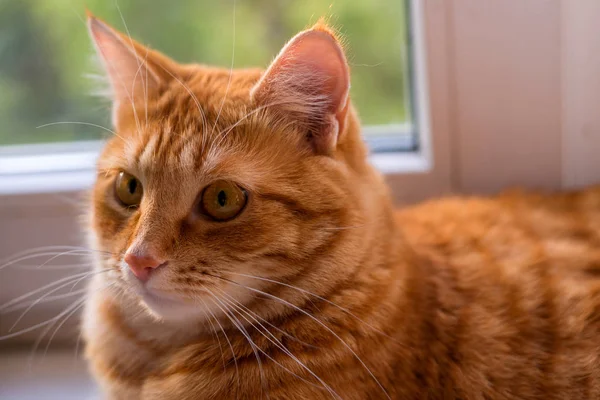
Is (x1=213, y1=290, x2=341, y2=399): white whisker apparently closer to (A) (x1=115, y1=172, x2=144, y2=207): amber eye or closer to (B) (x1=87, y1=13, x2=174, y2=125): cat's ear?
(A) (x1=115, y1=172, x2=144, y2=207): amber eye

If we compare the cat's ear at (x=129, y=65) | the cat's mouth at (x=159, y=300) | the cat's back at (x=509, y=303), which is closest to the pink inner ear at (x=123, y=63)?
the cat's ear at (x=129, y=65)

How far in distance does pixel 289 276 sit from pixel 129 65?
1.66 ft

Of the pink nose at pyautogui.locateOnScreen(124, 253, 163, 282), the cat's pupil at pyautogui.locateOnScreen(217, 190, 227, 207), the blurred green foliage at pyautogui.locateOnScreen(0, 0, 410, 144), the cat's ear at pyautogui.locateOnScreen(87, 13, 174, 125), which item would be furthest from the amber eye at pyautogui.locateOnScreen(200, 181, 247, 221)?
the blurred green foliage at pyautogui.locateOnScreen(0, 0, 410, 144)

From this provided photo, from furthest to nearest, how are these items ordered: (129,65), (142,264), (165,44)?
(165,44) → (129,65) → (142,264)

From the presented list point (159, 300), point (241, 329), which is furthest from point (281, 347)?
point (159, 300)

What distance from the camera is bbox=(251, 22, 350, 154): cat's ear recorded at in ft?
3.21

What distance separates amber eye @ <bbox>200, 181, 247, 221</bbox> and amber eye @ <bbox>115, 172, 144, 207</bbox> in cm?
16

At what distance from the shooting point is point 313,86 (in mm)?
1036

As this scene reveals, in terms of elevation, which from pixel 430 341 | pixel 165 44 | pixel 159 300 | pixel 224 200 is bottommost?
pixel 430 341

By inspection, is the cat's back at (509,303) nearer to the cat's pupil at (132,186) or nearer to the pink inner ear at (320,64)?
the pink inner ear at (320,64)

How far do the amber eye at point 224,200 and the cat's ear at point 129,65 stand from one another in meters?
0.24

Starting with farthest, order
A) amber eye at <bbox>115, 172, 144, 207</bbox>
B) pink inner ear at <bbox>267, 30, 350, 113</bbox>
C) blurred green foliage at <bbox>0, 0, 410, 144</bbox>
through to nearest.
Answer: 1. blurred green foliage at <bbox>0, 0, 410, 144</bbox>
2. amber eye at <bbox>115, 172, 144, 207</bbox>
3. pink inner ear at <bbox>267, 30, 350, 113</bbox>

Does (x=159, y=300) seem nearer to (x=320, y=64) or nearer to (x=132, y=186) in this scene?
(x=132, y=186)

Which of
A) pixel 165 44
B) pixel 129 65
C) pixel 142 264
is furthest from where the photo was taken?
Answer: pixel 165 44
